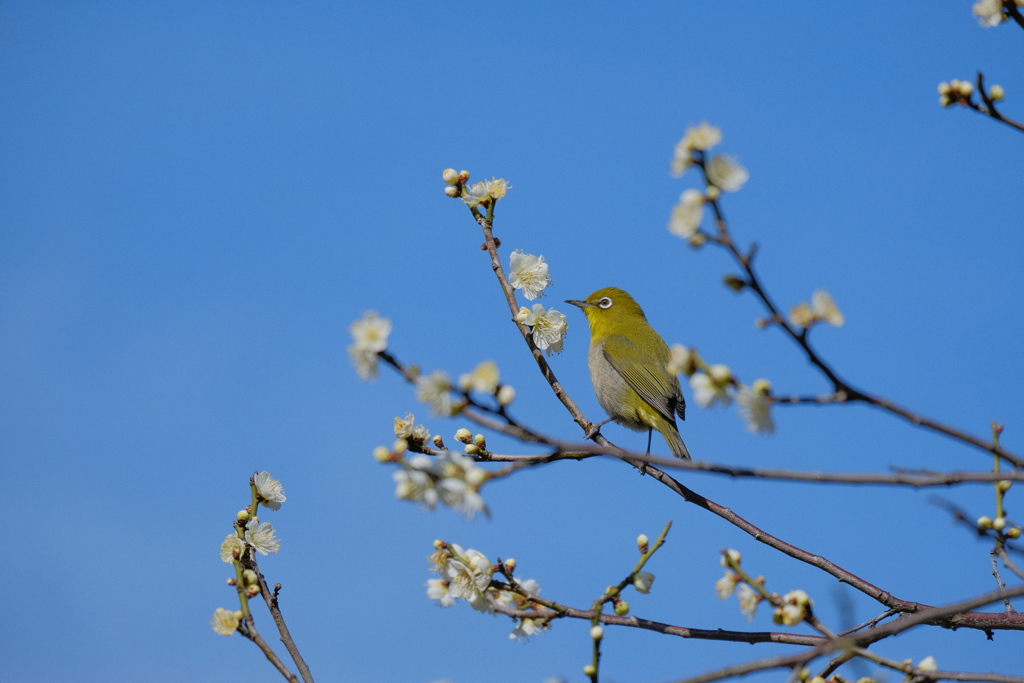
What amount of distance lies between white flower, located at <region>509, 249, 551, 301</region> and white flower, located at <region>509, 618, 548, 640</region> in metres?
2.16

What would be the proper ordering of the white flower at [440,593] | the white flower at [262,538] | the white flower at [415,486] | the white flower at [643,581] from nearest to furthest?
the white flower at [415,486] → the white flower at [643,581] → the white flower at [440,593] → the white flower at [262,538]

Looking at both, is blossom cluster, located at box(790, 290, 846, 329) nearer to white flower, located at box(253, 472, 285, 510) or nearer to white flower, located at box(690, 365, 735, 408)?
white flower, located at box(690, 365, 735, 408)

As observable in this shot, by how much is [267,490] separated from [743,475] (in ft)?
7.95

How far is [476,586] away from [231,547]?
1157 mm

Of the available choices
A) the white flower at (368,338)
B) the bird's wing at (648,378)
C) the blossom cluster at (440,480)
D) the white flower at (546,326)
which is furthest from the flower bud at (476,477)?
the bird's wing at (648,378)

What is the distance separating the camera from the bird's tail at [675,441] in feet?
20.5

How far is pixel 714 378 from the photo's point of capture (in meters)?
2.32

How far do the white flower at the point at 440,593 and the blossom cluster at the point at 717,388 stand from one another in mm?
1677

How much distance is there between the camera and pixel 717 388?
234 centimetres

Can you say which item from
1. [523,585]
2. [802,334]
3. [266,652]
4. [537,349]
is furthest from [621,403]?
[802,334]

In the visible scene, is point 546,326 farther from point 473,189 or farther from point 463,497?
point 463,497

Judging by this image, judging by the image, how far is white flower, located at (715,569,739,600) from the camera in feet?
9.59

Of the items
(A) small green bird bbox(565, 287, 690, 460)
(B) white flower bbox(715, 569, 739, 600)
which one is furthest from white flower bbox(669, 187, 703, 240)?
(A) small green bird bbox(565, 287, 690, 460)

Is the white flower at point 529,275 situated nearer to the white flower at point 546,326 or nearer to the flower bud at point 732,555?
the white flower at point 546,326
